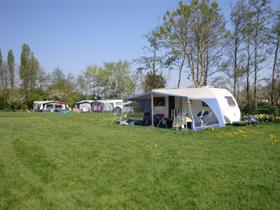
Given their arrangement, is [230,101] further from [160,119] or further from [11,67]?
[11,67]

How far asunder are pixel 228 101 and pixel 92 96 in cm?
4171

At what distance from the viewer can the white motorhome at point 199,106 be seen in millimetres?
14734

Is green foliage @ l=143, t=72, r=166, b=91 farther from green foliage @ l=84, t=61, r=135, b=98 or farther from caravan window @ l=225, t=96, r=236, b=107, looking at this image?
green foliage @ l=84, t=61, r=135, b=98

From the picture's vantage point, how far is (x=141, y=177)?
5.35 meters

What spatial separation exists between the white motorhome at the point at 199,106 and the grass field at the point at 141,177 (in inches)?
243

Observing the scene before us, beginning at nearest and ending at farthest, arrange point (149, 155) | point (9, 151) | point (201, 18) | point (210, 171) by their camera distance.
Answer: point (210, 171)
point (149, 155)
point (9, 151)
point (201, 18)

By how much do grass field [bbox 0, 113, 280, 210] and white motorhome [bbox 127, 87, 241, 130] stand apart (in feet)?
20.2

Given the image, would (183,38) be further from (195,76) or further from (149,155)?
(149,155)

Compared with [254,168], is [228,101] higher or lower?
higher

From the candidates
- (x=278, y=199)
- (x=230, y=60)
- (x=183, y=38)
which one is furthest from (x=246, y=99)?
(x=278, y=199)

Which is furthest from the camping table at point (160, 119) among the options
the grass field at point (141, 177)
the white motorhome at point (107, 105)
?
the white motorhome at point (107, 105)

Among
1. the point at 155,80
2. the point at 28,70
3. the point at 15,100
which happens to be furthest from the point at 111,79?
the point at 155,80

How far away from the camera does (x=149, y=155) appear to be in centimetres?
728

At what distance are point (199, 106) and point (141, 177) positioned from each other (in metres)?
11.0
